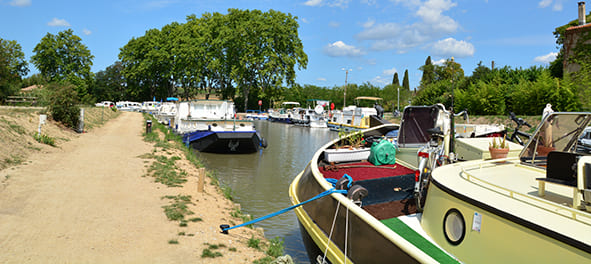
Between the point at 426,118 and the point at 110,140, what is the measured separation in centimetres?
1647

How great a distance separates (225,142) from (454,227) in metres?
18.1

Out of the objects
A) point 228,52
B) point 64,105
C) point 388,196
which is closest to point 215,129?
point 64,105

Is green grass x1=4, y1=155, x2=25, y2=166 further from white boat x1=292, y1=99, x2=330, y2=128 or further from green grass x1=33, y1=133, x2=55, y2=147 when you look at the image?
white boat x1=292, y1=99, x2=330, y2=128

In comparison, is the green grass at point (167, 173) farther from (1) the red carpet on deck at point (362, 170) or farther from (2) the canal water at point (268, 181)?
(1) the red carpet on deck at point (362, 170)

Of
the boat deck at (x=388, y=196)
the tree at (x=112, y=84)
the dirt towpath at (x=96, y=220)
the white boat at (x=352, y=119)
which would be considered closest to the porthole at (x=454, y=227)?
the boat deck at (x=388, y=196)

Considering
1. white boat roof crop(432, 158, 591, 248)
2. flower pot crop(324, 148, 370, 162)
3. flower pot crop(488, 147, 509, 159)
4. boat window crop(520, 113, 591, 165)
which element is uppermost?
boat window crop(520, 113, 591, 165)

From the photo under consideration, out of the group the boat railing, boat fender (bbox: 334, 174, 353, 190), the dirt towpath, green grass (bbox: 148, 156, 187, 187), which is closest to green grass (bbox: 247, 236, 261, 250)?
the dirt towpath

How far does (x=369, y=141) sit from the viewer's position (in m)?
9.60

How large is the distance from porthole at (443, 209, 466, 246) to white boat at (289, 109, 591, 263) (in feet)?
0.03

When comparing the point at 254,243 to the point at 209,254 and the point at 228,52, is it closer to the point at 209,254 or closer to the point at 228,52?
the point at 209,254

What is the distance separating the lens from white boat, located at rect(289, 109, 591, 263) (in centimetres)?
309

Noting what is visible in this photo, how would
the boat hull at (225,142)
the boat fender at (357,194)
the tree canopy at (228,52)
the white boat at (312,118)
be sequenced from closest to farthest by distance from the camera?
1. the boat fender at (357,194)
2. the boat hull at (225,142)
3. the white boat at (312,118)
4. the tree canopy at (228,52)

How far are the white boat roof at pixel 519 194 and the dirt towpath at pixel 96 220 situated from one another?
11.5ft

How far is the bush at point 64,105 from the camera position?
67.8 ft
